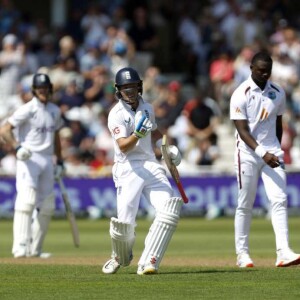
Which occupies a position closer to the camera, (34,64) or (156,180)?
(156,180)

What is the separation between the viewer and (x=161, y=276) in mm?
9977

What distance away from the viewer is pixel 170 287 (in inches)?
360

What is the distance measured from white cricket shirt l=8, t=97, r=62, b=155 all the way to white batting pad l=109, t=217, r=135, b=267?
3.22 m

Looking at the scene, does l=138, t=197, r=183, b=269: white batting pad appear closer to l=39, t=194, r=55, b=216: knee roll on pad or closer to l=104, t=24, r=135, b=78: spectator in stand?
l=39, t=194, r=55, b=216: knee roll on pad

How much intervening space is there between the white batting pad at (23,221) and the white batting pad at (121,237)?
2.95m

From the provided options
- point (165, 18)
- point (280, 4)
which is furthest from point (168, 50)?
point (280, 4)

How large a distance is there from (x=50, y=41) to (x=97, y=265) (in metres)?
13.6

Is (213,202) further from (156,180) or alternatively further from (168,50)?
(156,180)

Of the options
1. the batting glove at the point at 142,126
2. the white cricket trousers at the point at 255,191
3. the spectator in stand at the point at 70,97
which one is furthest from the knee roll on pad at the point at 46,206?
the spectator in stand at the point at 70,97

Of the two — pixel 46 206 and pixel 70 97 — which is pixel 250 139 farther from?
pixel 70 97

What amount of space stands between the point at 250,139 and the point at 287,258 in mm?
1108

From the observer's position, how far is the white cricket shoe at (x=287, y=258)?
10578 millimetres

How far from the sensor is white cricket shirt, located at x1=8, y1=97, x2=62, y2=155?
13109mm

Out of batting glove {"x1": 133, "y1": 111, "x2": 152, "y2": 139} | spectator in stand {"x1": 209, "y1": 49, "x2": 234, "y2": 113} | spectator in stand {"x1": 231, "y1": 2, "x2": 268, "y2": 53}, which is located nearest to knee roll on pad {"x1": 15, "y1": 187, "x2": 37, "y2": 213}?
batting glove {"x1": 133, "y1": 111, "x2": 152, "y2": 139}
